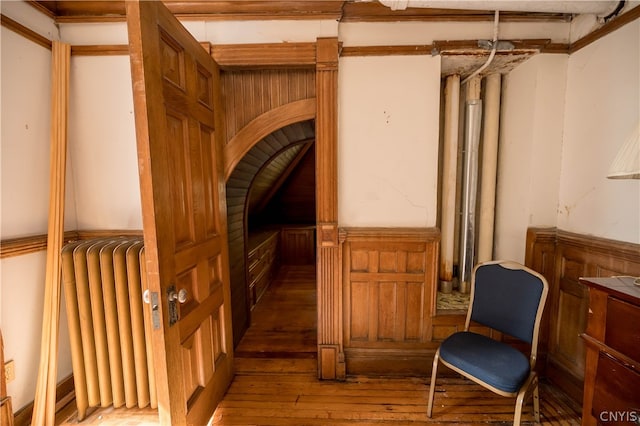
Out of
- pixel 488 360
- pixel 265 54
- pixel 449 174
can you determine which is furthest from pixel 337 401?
pixel 265 54

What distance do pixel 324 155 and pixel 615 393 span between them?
5.53 feet

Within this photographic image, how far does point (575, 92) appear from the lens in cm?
166

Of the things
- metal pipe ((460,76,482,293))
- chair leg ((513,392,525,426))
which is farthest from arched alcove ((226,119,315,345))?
chair leg ((513,392,525,426))

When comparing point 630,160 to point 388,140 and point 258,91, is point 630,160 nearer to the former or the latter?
point 388,140

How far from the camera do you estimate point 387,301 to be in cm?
184

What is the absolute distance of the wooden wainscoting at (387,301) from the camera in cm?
179

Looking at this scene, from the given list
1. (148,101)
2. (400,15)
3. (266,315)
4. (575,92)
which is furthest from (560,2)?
(266,315)

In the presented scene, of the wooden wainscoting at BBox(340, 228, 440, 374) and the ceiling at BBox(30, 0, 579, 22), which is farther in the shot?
the wooden wainscoting at BBox(340, 228, 440, 374)

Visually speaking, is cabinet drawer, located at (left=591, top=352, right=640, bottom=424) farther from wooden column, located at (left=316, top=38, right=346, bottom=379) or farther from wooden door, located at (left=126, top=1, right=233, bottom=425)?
wooden door, located at (left=126, top=1, right=233, bottom=425)

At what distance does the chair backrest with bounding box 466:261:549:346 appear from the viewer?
143 cm

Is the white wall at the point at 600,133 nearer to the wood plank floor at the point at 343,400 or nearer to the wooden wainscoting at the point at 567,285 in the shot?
the wooden wainscoting at the point at 567,285

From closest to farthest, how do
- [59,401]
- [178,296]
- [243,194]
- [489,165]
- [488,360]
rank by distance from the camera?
[178,296] < [488,360] < [59,401] < [489,165] < [243,194]

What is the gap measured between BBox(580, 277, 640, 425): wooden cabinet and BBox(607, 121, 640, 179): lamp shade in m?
0.43

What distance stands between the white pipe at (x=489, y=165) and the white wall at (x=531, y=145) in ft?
0.23
